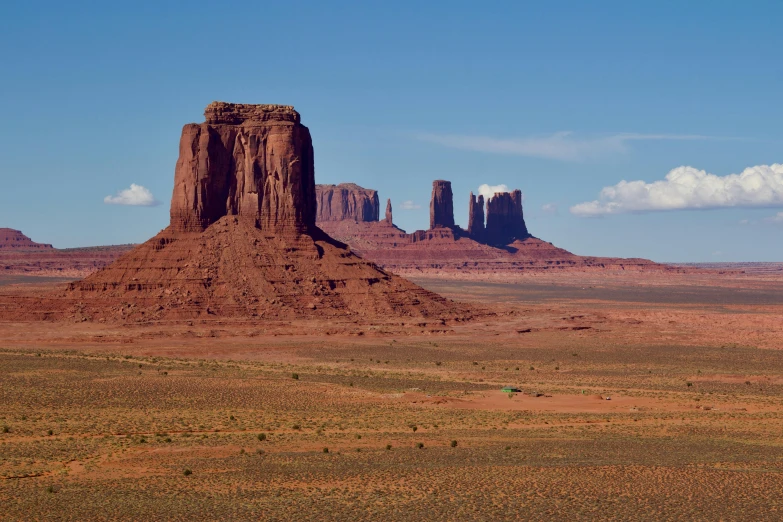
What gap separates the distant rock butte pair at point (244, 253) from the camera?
85125 millimetres

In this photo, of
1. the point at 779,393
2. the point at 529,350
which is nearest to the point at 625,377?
the point at 779,393

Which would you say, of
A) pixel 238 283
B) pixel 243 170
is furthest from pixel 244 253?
pixel 243 170

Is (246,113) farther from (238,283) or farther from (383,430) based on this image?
(383,430)

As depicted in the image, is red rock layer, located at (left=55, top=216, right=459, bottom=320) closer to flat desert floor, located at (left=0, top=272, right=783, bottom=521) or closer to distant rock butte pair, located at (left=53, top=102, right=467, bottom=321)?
distant rock butte pair, located at (left=53, top=102, right=467, bottom=321)

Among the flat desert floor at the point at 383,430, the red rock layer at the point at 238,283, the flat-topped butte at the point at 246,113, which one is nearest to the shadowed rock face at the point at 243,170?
the flat-topped butte at the point at 246,113

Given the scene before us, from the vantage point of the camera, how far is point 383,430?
37.0 metres

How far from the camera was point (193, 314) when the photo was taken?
273 feet

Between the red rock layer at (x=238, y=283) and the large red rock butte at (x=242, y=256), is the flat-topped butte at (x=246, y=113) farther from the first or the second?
the red rock layer at (x=238, y=283)

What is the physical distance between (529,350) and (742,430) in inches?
1363

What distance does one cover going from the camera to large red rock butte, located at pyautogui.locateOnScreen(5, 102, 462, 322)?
279 ft

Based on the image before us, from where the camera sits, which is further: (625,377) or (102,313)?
(102,313)

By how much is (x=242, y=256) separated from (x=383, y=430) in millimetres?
52539

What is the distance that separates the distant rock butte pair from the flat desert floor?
10.0 meters

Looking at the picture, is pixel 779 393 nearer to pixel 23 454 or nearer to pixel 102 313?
pixel 23 454
